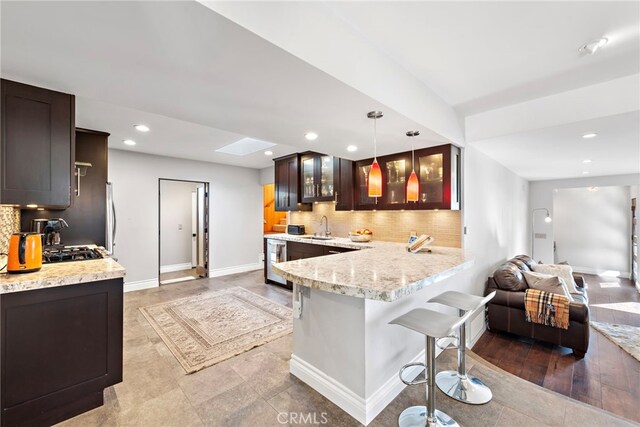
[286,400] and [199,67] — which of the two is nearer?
[199,67]

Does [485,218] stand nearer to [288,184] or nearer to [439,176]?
[439,176]

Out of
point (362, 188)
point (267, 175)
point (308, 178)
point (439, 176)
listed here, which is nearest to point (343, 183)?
point (362, 188)

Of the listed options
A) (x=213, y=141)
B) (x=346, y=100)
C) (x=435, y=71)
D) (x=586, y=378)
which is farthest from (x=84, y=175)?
(x=586, y=378)

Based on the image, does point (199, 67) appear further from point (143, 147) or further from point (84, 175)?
point (143, 147)

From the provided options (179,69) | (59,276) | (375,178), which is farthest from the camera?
(375,178)

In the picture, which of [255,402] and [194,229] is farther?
[194,229]

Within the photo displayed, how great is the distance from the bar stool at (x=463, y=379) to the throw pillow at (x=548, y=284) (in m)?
2.52


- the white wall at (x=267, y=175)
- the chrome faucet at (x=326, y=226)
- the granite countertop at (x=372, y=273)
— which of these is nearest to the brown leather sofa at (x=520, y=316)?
the granite countertop at (x=372, y=273)

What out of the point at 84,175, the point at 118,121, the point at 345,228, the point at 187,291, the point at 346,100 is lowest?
the point at 187,291

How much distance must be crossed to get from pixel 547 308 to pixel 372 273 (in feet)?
10.4

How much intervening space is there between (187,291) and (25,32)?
4271mm

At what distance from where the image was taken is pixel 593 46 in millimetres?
1896

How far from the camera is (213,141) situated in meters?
4.22

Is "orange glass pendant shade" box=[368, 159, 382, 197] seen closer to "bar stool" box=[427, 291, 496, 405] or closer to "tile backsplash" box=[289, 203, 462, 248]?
"bar stool" box=[427, 291, 496, 405]
